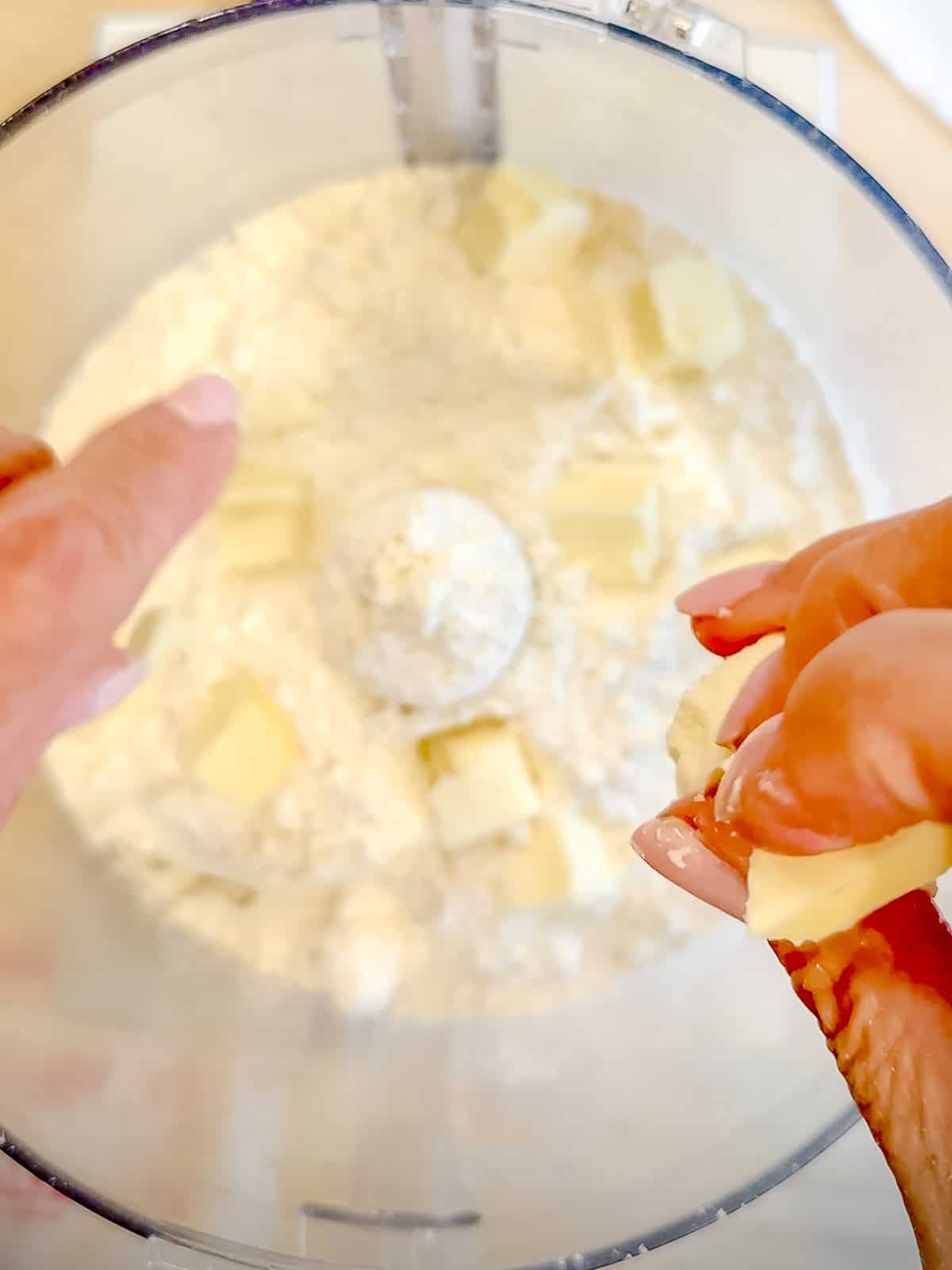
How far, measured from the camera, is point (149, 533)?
0.43 meters

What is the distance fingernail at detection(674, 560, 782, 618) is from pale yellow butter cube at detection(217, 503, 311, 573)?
0.27 m

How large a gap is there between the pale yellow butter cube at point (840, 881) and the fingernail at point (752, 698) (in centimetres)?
9

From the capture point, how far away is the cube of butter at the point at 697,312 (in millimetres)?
632

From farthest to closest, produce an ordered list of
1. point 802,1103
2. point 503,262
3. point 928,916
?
point 503,262 → point 802,1103 → point 928,916

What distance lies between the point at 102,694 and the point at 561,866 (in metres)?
0.29

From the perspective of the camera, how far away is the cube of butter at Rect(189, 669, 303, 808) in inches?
23.9

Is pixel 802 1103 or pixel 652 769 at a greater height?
pixel 652 769

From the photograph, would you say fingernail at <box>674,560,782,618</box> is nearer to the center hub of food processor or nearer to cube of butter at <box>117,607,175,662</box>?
the center hub of food processor

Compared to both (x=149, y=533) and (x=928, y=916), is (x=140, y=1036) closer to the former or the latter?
(x=149, y=533)

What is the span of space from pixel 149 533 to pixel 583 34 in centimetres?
37

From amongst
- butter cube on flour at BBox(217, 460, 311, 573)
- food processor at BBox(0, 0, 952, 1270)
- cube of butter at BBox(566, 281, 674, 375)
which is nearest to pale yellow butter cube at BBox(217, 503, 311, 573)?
butter cube on flour at BBox(217, 460, 311, 573)

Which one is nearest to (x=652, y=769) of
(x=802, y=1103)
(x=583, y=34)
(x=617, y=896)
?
(x=617, y=896)

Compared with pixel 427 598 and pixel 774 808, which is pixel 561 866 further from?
pixel 774 808

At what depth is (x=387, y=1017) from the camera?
64cm
